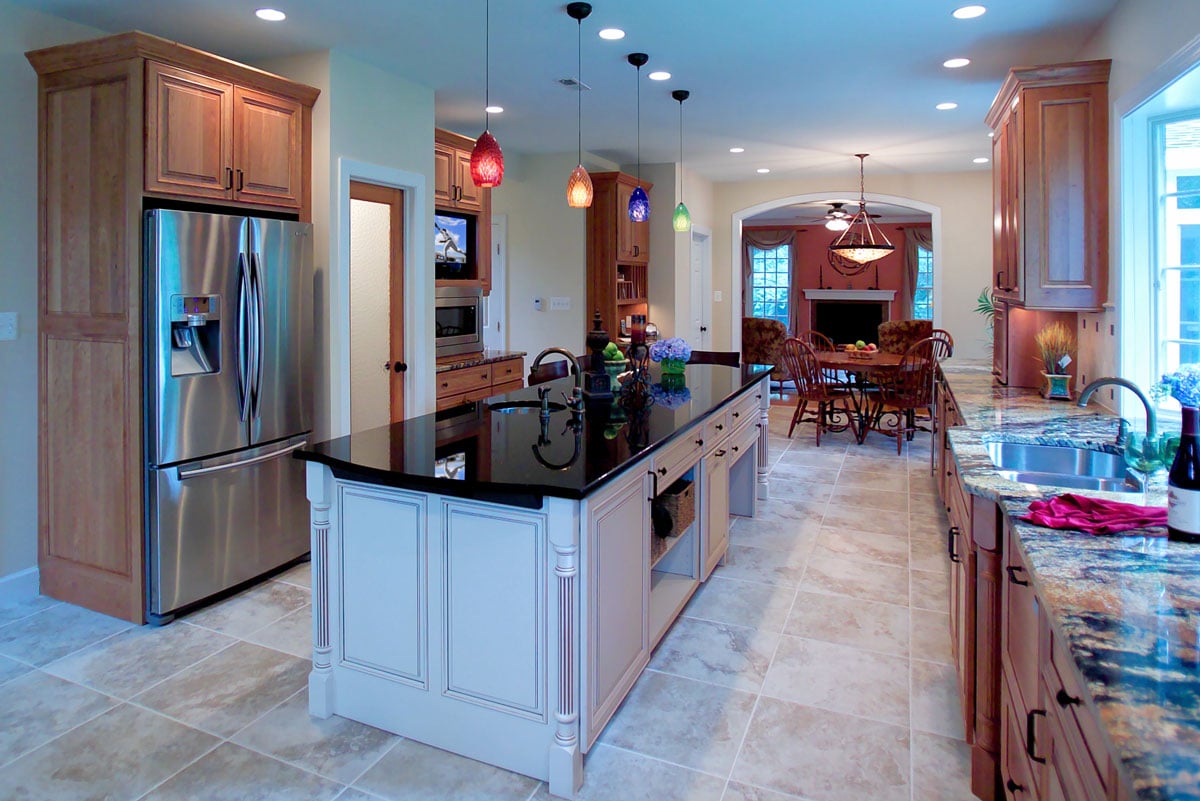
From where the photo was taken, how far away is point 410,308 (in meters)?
4.75

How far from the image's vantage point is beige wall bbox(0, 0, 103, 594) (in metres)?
3.31

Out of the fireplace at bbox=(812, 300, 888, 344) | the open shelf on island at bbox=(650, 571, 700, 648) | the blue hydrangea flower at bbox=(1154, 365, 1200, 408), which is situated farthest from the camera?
the fireplace at bbox=(812, 300, 888, 344)

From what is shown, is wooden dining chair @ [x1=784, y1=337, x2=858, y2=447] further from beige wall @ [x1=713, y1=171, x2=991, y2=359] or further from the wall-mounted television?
the wall-mounted television

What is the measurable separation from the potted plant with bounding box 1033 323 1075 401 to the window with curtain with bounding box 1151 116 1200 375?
573mm

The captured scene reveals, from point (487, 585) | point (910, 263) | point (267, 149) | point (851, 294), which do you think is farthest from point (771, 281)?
point (487, 585)

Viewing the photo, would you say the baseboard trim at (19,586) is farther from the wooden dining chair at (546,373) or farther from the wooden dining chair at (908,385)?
the wooden dining chair at (908,385)

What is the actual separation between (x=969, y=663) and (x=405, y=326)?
3545 mm

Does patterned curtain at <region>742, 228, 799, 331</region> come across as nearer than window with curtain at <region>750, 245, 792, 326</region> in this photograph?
Yes

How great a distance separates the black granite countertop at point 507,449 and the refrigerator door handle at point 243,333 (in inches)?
38.4

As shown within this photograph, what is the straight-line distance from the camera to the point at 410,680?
2332 mm

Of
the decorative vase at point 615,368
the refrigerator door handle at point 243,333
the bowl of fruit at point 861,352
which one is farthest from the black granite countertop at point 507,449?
the bowl of fruit at point 861,352

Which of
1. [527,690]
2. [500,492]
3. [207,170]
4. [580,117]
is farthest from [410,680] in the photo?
[580,117]

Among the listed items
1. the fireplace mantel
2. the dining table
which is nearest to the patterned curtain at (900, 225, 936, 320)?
the fireplace mantel

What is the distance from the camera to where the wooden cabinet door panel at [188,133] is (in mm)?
3148
